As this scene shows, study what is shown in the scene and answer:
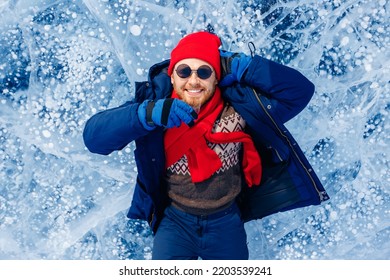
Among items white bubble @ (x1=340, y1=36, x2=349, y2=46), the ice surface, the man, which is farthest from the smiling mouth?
white bubble @ (x1=340, y1=36, x2=349, y2=46)

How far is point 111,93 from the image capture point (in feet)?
7.63

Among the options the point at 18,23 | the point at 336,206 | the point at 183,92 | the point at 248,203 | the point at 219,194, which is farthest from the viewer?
the point at 336,206

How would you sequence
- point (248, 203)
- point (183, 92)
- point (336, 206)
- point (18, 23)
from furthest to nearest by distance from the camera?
point (336, 206) < point (18, 23) < point (248, 203) < point (183, 92)

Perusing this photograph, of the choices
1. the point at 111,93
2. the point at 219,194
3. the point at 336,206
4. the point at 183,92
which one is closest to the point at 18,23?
the point at 111,93

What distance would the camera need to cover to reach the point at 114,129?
1645 millimetres

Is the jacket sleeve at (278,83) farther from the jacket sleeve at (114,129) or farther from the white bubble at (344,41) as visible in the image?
the white bubble at (344,41)

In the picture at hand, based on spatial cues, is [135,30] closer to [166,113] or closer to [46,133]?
[46,133]

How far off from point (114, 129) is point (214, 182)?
45cm

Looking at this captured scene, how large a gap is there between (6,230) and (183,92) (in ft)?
4.39

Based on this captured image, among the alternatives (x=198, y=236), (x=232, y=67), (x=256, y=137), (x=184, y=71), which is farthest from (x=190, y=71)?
(x=198, y=236)

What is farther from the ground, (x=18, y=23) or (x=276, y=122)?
(x=276, y=122)

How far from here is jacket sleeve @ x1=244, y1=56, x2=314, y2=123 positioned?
171cm

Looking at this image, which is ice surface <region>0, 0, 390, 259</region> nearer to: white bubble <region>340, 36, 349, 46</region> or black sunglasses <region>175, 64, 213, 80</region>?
white bubble <region>340, 36, 349, 46</region>

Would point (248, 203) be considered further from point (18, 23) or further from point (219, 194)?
point (18, 23)
